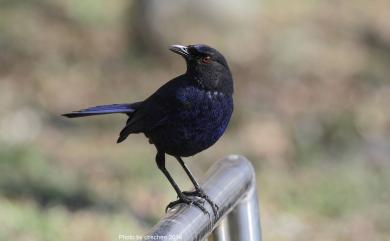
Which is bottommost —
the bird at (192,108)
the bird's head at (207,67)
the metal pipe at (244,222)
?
the metal pipe at (244,222)

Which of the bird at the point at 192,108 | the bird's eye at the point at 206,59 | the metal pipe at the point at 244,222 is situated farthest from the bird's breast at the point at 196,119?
the metal pipe at the point at 244,222

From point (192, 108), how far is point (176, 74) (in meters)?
7.65

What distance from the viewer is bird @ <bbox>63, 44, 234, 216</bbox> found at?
3973mm

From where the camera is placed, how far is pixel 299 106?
10641 millimetres

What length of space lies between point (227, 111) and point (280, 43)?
911 cm

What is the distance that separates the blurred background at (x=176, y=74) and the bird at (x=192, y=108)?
188 centimetres

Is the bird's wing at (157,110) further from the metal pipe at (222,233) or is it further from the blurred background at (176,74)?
the blurred background at (176,74)

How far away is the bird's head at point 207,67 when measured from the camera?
4.02 metres

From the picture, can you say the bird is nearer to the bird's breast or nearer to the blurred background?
the bird's breast

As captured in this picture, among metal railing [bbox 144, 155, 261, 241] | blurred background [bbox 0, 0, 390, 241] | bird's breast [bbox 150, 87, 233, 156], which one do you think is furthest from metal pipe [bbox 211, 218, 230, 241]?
blurred background [bbox 0, 0, 390, 241]

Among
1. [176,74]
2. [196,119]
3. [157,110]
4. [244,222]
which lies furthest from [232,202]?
[176,74]

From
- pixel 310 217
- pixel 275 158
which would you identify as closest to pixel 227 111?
pixel 310 217

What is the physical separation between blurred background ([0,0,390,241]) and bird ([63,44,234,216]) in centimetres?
188

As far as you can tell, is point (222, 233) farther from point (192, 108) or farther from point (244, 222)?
point (192, 108)
